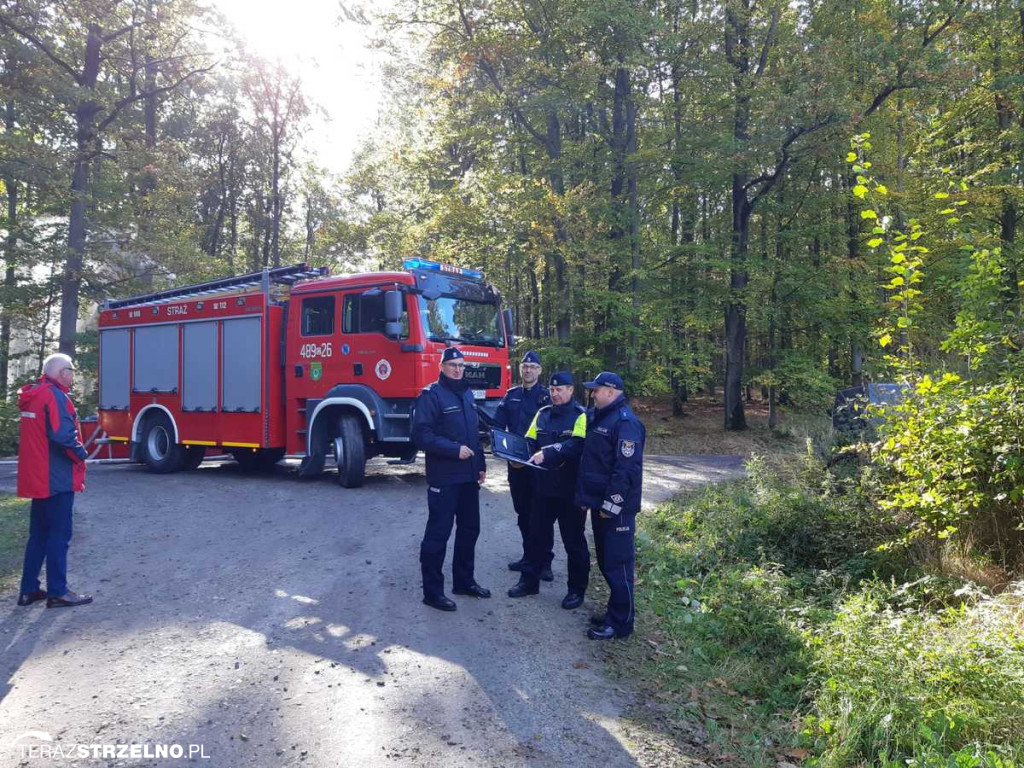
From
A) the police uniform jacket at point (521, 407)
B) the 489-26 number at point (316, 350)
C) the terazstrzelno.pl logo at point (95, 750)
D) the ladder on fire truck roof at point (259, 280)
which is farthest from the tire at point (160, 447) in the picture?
the terazstrzelno.pl logo at point (95, 750)

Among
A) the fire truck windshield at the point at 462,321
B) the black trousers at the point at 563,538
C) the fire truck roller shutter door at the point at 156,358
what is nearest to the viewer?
the black trousers at the point at 563,538

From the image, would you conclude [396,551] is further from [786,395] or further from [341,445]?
[786,395]

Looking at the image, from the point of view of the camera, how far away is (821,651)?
4062mm

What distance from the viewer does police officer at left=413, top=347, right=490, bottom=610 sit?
16.7ft

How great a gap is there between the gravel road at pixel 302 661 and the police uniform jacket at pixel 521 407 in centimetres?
136

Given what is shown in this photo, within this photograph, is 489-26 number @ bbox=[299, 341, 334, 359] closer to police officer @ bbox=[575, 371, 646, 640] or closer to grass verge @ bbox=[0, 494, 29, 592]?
grass verge @ bbox=[0, 494, 29, 592]

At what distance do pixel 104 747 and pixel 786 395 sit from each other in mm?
18111

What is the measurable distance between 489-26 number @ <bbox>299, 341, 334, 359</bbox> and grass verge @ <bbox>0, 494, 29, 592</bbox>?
399 cm

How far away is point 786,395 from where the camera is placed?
1856 centimetres

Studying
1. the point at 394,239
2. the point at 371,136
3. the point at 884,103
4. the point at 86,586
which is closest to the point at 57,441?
the point at 86,586

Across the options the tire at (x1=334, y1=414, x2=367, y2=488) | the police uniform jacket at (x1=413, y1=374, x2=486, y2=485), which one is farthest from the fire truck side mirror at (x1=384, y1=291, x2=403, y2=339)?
the police uniform jacket at (x1=413, y1=374, x2=486, y2=485)

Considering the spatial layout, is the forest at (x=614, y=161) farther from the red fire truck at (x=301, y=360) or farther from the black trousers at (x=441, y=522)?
the black trousers at (x=441, y=522)

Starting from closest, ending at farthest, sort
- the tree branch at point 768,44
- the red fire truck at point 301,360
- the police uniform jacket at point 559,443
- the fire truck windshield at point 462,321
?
the police uniform jacket at point 559,443 < the red fire truck at point 301,360 < the fire truck windshield at point 462,321 < the tree branch at point 768,44

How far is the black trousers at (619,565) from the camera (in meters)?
4.65
